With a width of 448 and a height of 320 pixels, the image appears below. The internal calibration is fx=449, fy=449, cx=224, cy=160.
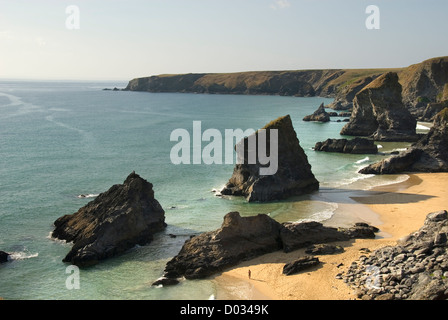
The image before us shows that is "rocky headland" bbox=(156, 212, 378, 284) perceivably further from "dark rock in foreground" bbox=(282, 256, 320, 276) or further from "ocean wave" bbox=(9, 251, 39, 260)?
"ocean wave" bbox=(9, 251, 39, 260)

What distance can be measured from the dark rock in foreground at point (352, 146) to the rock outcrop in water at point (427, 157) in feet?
52.7

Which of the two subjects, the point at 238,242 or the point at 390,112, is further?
the point at 390,112

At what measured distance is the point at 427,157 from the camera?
66875 millimetres

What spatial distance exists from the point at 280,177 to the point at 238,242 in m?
20.4

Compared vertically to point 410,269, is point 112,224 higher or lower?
higher

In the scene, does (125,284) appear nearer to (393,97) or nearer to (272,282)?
(272,282)

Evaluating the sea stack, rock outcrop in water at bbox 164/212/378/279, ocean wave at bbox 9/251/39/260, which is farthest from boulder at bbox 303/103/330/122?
ocean wave at bbox 9/251/39/260

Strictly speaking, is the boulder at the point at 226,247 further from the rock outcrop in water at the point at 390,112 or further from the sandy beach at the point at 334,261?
the rock outcrop in water at the point at 390,112

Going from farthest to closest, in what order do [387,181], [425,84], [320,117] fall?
1. [320,117]
2. [425,84]
3. [387,181]

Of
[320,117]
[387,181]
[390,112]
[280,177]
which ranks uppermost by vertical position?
[390,112]

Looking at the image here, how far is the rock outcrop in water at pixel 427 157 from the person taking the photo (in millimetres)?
65500

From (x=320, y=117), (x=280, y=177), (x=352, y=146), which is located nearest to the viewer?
(x=280, y=177)

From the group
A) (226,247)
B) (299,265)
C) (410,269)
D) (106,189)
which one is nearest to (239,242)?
(226,247)

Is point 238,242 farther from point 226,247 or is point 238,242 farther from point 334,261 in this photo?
point 334,261
